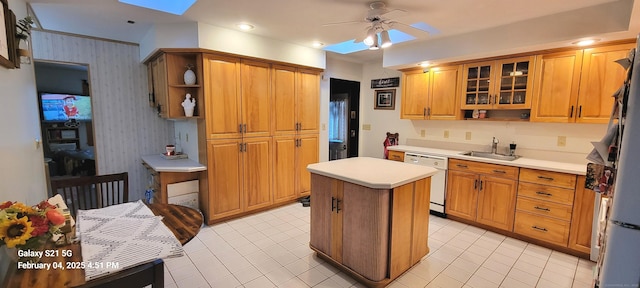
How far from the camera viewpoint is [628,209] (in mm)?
951

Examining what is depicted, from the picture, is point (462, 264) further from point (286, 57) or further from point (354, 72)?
point (354, 72)

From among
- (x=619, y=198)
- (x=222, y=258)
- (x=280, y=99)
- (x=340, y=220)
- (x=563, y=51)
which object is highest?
(x=563, y=51)

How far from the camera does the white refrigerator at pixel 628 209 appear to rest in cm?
94

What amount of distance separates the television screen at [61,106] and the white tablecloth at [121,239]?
470cm

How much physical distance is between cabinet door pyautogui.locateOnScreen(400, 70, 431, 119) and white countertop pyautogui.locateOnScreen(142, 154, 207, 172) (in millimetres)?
2954

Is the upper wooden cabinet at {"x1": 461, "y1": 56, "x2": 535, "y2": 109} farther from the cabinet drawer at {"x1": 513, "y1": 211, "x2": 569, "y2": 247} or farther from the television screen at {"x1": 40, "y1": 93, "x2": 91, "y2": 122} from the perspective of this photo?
the television screen at {"x1": 40, "y1": 93, "x2": 91, "y2": 122}


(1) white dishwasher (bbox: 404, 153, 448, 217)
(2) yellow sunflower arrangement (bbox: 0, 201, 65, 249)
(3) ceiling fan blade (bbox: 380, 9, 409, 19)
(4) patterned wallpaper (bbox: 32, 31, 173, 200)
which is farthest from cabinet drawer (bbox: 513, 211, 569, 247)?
(4) patterned wallpaper (bbox: 32, 31, 173, 200)

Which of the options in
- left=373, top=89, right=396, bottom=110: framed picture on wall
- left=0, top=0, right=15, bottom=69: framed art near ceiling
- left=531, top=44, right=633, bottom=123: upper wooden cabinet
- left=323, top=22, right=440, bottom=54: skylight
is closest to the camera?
left=0, top=0, right=15, bottom=69: framed art near ceiling

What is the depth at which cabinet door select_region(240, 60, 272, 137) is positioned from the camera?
348 centimetres

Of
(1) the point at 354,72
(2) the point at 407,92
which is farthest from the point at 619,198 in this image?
(1) the point at 354,72

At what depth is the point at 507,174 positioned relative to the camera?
302 cm

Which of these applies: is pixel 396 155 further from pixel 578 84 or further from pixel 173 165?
pixel 173 165

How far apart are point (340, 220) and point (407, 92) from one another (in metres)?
2.61

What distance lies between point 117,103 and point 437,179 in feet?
14.7
